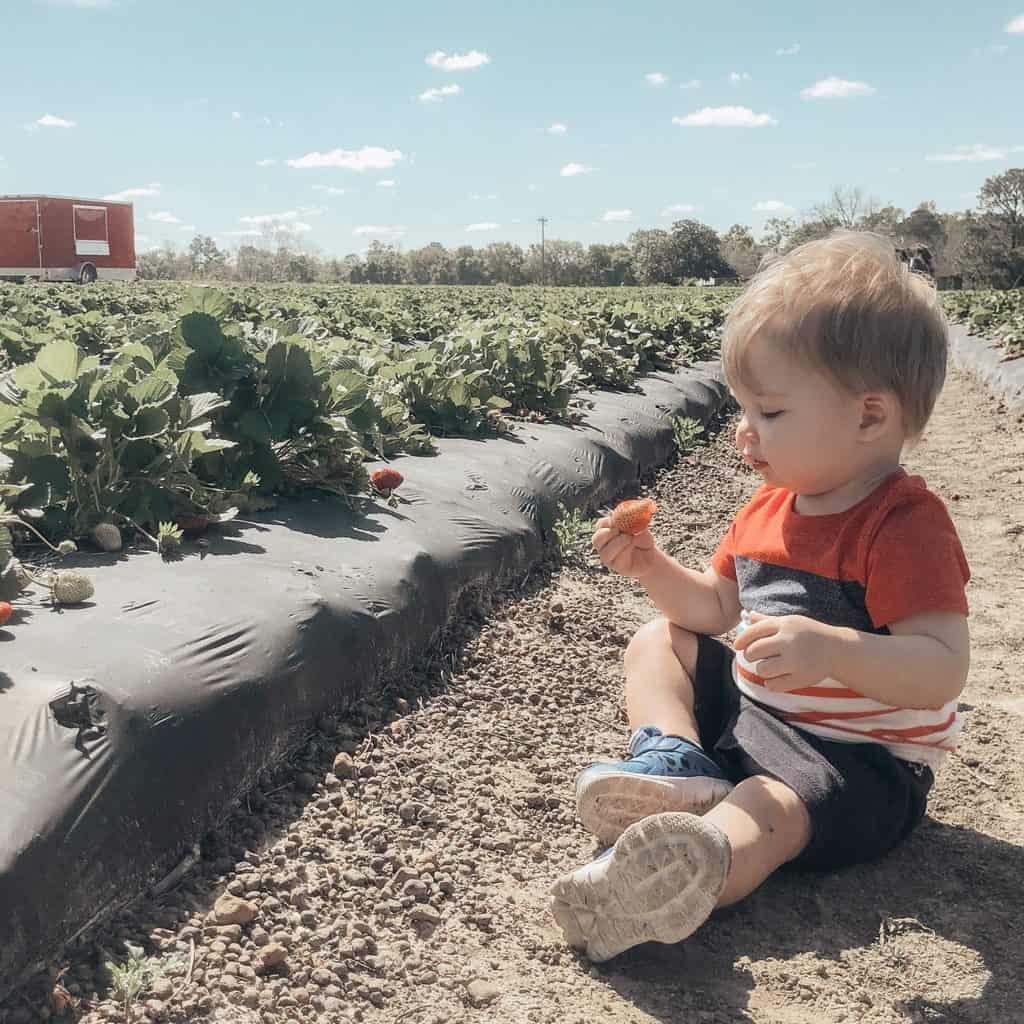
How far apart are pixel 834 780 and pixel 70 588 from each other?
1.69 metres

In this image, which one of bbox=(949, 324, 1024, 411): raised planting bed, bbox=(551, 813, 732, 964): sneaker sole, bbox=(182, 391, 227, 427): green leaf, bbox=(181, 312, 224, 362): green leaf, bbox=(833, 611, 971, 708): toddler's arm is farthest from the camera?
bbox=(949, 324, 1024, 411): raised planting bed

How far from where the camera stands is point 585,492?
5043 mm

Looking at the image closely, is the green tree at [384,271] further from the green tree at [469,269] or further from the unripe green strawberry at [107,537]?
the unripe green strawberry at [107,537]

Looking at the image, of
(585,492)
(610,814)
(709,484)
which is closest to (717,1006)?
(610,814)

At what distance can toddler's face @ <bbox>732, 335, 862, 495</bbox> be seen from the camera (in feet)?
6.50

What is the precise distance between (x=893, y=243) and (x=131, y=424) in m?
2.09

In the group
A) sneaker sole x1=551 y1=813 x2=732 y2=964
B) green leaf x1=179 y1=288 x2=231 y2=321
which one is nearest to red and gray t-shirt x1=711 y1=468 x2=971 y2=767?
sneaker sole x1=551 y1=813 x2=732 y2=964

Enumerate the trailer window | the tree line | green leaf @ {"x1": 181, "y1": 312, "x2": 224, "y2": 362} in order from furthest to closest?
the tree line
the trailer window
green leaf @ {"x1": 181, "y1": 312, "x2": 224, "y2": 362}

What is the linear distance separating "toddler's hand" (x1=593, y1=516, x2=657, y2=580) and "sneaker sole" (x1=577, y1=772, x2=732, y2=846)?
50 cm

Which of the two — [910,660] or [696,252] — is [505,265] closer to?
[696,252]

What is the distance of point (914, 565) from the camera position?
6.41 feet

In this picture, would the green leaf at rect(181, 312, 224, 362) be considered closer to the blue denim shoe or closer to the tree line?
the blue denim shoe

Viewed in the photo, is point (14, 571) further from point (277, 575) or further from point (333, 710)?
point (333, 710)

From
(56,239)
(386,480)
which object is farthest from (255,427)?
(56,239)
